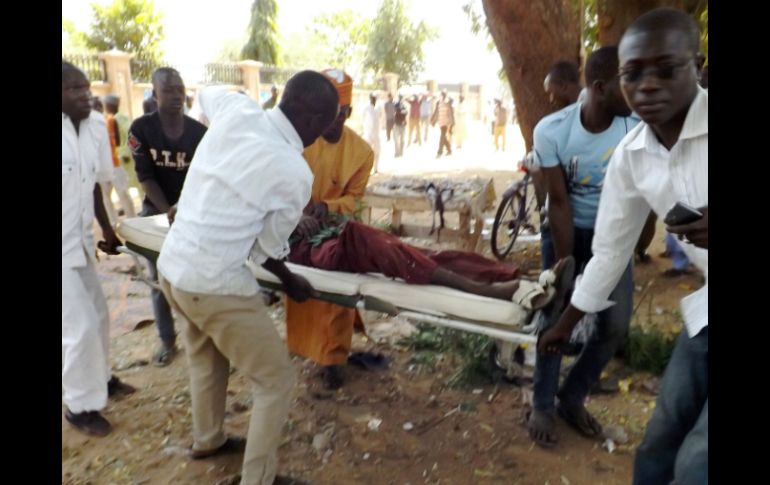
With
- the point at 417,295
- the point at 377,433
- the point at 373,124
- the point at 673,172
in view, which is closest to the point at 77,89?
the point at 417,295

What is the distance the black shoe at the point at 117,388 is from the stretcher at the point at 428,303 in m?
1.24

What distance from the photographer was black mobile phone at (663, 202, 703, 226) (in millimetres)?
1349

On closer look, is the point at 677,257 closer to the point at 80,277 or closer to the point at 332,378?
the point at 332,378

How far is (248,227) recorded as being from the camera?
7.09ft

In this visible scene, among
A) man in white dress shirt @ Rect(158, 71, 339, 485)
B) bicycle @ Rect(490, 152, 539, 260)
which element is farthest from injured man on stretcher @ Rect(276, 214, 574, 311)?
bicycle @ Rect(490, 152, 539, 260)

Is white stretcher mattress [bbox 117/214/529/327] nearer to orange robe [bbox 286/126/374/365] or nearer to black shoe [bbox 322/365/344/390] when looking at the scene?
orange robe [bbox 286/126/374/365]

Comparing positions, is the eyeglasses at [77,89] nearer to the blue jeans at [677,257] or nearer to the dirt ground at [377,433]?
the dirt ground at [377,433]

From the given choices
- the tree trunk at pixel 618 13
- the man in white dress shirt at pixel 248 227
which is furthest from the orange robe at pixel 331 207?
the tree trunk at pixel 618 13

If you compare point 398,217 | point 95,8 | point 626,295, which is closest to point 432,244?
point 398,217

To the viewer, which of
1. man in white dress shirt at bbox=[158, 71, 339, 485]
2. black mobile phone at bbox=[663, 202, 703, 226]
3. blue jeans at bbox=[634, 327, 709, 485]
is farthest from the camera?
man in white dress shirt at bbox=[158, 71, 339, 485]

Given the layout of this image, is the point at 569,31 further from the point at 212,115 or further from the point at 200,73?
the point at 200,73

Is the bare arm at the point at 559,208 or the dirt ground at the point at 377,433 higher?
the bare arm at the point at 559,208

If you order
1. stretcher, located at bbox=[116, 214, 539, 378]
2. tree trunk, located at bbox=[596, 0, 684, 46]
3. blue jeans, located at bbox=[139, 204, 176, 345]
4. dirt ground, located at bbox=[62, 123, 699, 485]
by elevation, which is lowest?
dirt ground, located at bbox=[62, 123, 699, 485]

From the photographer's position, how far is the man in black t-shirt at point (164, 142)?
356cm
